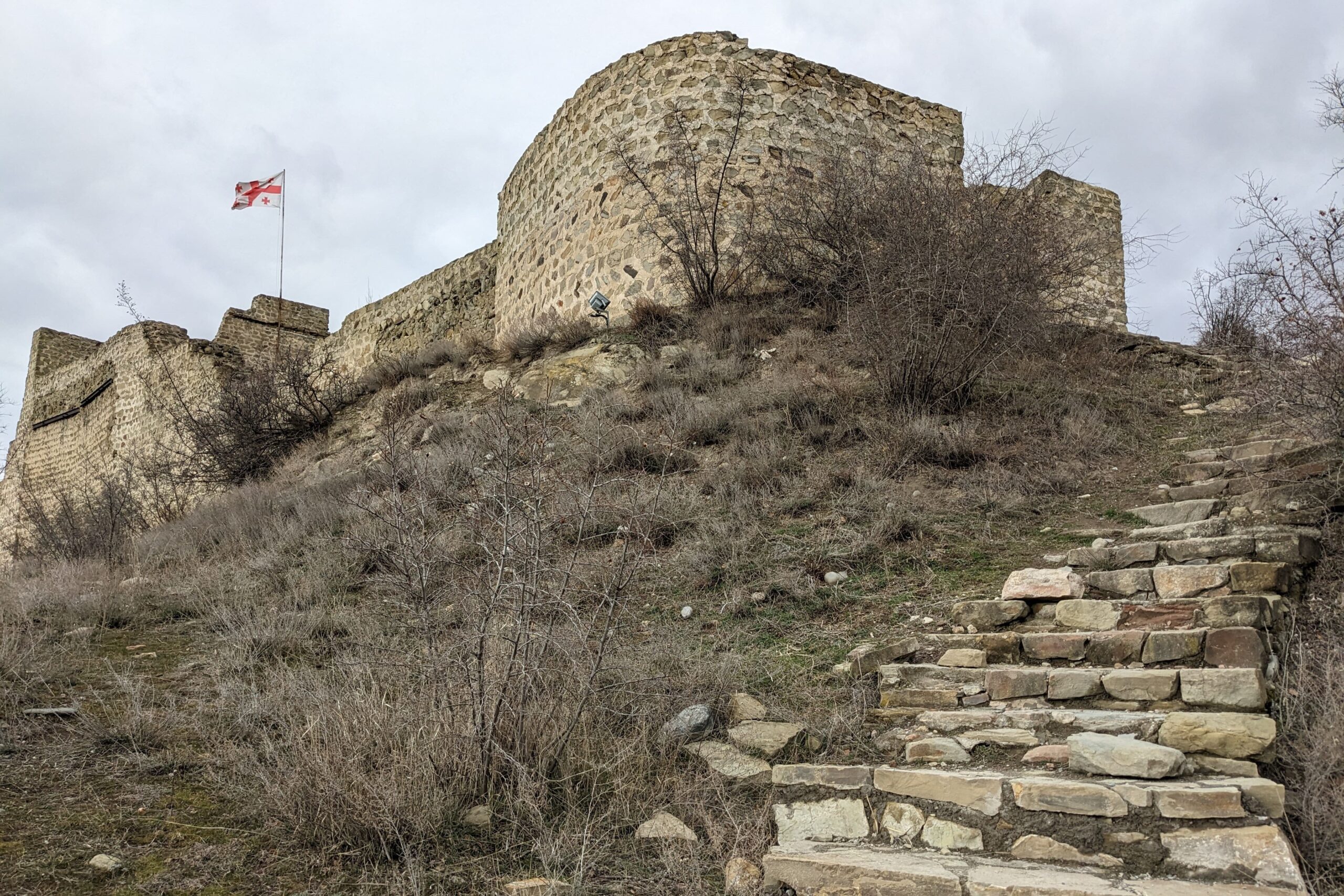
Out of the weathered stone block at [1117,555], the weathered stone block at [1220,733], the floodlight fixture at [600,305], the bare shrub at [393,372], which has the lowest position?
the weathered stone block at [1220,733]

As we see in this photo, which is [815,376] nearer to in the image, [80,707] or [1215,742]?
[1215,742]

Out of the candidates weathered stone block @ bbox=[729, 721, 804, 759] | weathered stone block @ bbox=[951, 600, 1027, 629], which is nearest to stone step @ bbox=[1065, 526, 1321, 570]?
weathered stone block @ bbox=[951, 600, 1027, 629]

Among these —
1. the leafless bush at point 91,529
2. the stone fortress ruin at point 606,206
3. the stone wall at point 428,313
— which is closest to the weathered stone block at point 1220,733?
the stone fortress ruin at point 606,206

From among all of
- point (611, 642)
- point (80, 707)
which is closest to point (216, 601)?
point (80, 707)

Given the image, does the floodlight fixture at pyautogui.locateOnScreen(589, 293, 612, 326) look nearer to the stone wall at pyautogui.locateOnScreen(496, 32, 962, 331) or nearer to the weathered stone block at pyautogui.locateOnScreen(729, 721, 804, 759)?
the stone wall at pyautogui.locateOnScreen(496, 32, 962, 331)

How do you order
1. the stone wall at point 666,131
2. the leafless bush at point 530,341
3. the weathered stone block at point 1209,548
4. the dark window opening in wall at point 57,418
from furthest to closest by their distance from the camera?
the dark window opening in wall at point 57,418 < the leafless bush at point 530,341 < the stone wall at point 666,131 < the weathered stone block at point 1209,548

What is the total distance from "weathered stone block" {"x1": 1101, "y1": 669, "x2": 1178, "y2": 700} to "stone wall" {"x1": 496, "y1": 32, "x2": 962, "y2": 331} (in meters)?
6.92

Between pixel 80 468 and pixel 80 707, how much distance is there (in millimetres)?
15989

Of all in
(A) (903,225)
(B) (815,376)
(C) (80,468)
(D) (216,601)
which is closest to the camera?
(D) (216,601)

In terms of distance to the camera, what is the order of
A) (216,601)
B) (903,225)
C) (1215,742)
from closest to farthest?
(1215,742)
(216,601)
(903,225)

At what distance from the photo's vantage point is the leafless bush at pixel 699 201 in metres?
9.31

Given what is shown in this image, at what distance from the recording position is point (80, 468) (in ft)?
55.6

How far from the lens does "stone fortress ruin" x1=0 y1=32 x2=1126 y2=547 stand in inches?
382

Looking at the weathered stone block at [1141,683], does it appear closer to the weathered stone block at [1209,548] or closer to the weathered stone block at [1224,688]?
the weathered stone block at [1224,688]
